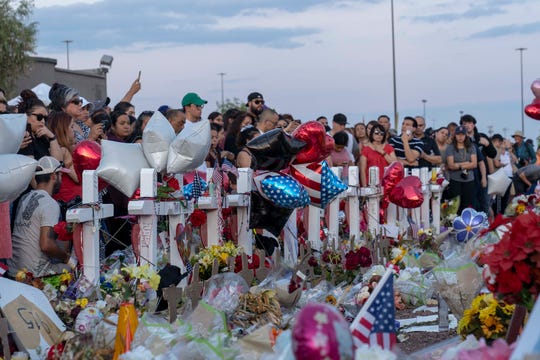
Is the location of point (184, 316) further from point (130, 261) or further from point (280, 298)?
point (130, 261)

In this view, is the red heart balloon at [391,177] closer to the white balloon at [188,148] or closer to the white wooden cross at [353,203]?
the white wooden cross at [353,203]

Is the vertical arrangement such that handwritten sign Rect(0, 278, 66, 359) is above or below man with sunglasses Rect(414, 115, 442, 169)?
below

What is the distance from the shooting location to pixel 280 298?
6.79m

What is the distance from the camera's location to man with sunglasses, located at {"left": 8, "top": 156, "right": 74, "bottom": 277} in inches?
304

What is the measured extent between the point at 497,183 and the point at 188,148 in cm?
1193

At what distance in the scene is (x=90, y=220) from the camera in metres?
7.26

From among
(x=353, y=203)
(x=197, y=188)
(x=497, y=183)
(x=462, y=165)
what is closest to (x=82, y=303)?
(x=197, y=188)

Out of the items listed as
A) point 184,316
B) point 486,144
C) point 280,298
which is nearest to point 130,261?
point 280,298

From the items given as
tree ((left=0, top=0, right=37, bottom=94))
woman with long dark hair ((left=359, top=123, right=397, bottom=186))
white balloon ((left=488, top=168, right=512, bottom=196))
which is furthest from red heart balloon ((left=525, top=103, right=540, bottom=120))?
tree ((left=0, top=0, right=37, bottom=94))

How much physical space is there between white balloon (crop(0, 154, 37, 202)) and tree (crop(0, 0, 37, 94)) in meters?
34.3

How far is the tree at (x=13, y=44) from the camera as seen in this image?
40.0 metres

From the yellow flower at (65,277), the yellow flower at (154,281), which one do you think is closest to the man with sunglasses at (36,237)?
the yellow flower at (65,277)

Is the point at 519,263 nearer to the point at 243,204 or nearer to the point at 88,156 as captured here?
the point at 88,156

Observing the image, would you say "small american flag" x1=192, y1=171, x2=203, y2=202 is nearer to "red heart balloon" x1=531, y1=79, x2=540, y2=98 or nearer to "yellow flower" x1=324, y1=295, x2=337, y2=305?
"yellow flower" x1=324, y1=295, x2=337, y2=305
